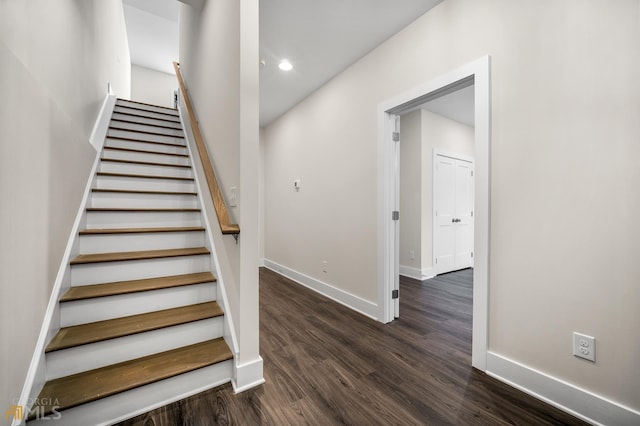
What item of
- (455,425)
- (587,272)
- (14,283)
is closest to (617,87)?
(587,272)

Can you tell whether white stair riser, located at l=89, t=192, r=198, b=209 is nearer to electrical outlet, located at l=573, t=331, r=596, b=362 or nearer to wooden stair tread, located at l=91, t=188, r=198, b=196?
wooden stair tread, located at l=91, t=188, r=198, b=196

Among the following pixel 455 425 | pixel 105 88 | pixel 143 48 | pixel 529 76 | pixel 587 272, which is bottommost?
pixel 455 425

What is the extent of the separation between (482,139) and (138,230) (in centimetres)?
261

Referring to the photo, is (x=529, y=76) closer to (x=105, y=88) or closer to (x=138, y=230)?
(x=138, y=230)

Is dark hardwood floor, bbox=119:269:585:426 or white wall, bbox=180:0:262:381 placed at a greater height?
white wall, bbox=180:0:262:381

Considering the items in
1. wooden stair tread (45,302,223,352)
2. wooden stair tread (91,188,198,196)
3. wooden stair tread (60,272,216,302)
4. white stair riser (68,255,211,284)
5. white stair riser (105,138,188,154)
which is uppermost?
white stair riser (105,138,188,154)

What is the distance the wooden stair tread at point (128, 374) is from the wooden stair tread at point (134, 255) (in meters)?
0.67

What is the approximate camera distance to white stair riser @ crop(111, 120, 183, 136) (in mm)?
3215

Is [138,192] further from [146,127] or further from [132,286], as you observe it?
[146,127]

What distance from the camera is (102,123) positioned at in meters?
2.84

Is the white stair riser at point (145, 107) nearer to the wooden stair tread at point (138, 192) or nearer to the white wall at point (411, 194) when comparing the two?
the wooden stair tread at point (138, 192)

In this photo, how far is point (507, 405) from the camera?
1395mm

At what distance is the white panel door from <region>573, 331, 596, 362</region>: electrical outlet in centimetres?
292

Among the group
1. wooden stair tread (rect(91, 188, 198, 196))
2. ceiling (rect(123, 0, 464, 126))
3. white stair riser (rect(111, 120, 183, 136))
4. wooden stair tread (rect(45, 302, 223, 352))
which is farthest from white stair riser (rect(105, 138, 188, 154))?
wooden stair tread (rect(45, 302, 223, 352))
